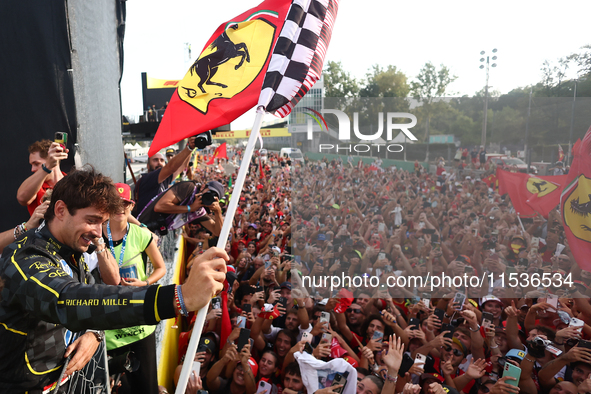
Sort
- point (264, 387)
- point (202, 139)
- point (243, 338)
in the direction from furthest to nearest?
point (264, 387) → point (243, 338) → point (202, 139)

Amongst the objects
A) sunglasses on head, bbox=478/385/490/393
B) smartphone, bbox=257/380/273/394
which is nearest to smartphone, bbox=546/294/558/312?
sunglasses on head, bbox=478/385/490/393

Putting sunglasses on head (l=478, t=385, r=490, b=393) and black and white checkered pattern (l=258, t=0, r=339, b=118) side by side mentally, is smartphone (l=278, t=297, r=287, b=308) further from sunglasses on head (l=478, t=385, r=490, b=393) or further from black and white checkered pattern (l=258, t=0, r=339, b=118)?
black and white checkered pattern (l=258, t=0, r=339, b=118)

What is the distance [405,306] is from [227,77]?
3645mm

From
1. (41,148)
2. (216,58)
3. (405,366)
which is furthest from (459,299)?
(41,148)

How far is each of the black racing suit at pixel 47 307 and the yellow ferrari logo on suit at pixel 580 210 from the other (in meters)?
4.88

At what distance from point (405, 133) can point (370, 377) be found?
3.96 meters

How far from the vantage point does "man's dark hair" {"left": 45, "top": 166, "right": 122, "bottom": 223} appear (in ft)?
4.97

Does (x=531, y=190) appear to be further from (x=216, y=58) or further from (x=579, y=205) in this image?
(x=216, y=58)

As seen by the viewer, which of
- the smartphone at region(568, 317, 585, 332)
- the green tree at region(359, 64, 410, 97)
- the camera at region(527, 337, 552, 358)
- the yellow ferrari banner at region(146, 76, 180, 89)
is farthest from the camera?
the green tree at region(359, 64, 410, 97)

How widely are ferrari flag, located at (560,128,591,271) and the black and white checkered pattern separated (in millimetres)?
3933

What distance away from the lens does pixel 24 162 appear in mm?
4078

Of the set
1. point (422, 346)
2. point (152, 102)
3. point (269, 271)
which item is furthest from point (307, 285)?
point (152, 102)

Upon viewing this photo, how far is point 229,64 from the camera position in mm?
3027

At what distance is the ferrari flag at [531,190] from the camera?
5.51 m
